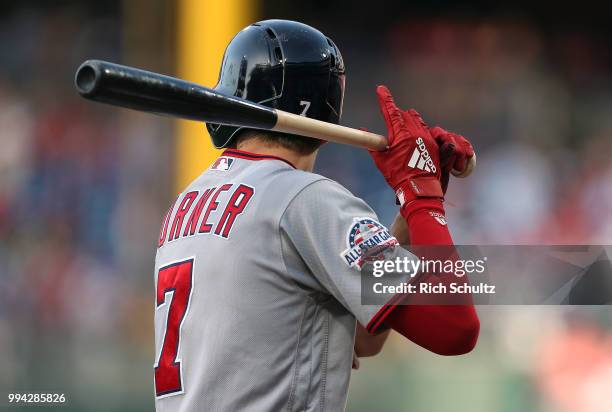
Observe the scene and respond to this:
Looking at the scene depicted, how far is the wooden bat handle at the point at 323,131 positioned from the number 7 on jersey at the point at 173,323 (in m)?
0.31

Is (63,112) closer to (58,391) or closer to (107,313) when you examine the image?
(107,313)

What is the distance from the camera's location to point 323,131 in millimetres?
1729

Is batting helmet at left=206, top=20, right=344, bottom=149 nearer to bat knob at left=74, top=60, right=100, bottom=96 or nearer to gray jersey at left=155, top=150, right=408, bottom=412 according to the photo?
gray jersey at left=155, top=150, right=408, bottom=412

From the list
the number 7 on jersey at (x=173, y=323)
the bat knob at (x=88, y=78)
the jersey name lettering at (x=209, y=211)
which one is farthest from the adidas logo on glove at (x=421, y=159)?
the bat knob at (x=88, y=78)

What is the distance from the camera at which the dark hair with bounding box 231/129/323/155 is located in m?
1.75

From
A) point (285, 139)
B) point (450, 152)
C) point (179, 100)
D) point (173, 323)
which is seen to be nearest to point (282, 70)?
point (285, 139)

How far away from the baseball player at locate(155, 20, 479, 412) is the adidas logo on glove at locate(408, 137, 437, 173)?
0.08 metres

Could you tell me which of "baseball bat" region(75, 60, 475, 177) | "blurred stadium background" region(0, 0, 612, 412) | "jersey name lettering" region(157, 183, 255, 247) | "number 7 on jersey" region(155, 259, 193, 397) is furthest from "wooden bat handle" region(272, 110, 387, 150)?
"blurred stadium background" region(0, 0, 612, 412)

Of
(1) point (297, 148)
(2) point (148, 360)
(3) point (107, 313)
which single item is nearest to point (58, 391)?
(2) point (148, 360)

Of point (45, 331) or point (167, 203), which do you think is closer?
point (45, 331)

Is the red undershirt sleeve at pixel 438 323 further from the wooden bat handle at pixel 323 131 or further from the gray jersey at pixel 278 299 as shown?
the wooden bat handle at pixel 323 131

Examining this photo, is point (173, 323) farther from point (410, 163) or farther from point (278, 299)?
point (410, 163)

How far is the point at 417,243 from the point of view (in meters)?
1.66

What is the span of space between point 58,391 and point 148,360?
53 centimetres
